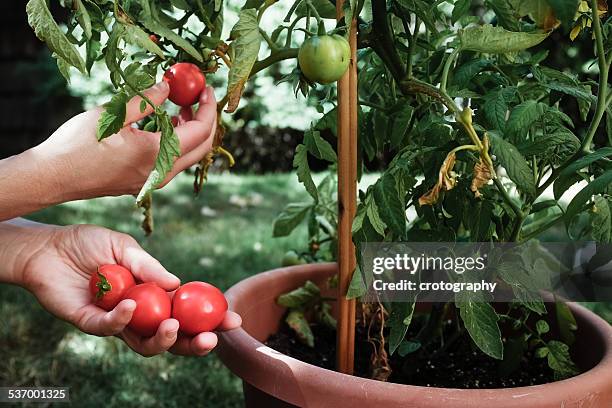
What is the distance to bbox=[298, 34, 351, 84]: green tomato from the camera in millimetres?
725

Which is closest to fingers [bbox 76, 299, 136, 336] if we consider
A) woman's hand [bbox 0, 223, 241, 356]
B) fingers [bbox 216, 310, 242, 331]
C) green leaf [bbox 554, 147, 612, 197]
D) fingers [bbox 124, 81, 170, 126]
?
woman's hand [bbox 0, 223, 241, 356]

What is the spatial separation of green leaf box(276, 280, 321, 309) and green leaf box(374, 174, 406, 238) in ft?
1.48

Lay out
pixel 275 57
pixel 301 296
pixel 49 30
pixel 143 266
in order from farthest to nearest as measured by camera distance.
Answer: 1. pixel 301 296
2. pixel 143 266
3. pixel 275 57
4. pixel 49 30

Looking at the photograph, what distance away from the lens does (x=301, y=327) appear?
1209 millimetres

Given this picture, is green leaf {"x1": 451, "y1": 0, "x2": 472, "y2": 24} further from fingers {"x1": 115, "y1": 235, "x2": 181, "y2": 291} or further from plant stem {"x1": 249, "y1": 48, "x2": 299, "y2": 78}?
fingers {"x1": 115, "y1": 235, "x2": 181, "y2": 291}

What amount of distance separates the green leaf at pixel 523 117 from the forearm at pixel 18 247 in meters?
0.75

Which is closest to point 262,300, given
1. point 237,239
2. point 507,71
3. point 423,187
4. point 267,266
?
point 423,187

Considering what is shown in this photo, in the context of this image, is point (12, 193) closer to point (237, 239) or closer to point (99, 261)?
point (99, 261)

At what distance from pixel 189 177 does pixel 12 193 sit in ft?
9.30

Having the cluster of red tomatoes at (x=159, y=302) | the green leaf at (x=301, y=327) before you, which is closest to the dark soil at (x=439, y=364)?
the green leaf at (x=301, y=327)

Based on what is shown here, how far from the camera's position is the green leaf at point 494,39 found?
775mm

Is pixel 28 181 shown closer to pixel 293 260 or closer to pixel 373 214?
pixel 373 214

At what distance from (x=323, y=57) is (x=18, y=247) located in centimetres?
66

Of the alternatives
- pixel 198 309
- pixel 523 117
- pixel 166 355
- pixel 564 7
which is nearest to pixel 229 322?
pixel 198 309
